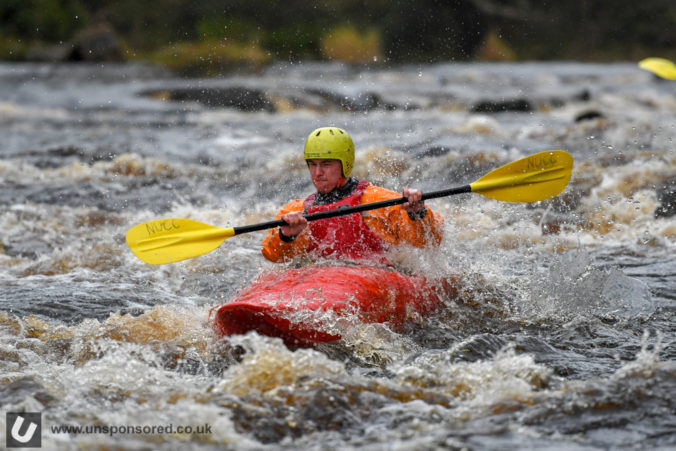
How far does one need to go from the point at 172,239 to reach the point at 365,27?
86.0 ft

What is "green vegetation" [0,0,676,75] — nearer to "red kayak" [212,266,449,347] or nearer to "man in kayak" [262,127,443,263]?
"man in kayak" [262,127,443,263]

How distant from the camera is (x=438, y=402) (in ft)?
10.7

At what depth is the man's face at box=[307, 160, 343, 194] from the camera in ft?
15.3

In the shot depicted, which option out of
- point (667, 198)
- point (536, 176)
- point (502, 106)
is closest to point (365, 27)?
point (502, 106)

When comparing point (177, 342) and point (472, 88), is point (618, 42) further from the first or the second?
point (177, 342)

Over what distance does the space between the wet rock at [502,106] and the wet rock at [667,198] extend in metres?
6.67

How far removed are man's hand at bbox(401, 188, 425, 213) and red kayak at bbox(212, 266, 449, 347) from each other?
0.39 meters

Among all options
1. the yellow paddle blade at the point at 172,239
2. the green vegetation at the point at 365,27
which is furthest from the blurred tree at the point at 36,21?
the yellow paddle blade at the point at 172,239

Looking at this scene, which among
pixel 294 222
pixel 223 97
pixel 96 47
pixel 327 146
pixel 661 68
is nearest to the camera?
pixel 294 222

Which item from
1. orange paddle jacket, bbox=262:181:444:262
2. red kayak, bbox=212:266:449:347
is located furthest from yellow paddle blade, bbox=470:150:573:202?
red kayak, bbox=212:266:449:347

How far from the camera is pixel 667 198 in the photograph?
745cm

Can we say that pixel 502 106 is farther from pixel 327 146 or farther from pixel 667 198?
pixel 327 146

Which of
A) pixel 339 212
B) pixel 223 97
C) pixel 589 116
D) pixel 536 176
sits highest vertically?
pixel 223 97

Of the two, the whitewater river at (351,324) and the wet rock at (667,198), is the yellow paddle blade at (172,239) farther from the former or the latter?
the wet rock at (667,198)
